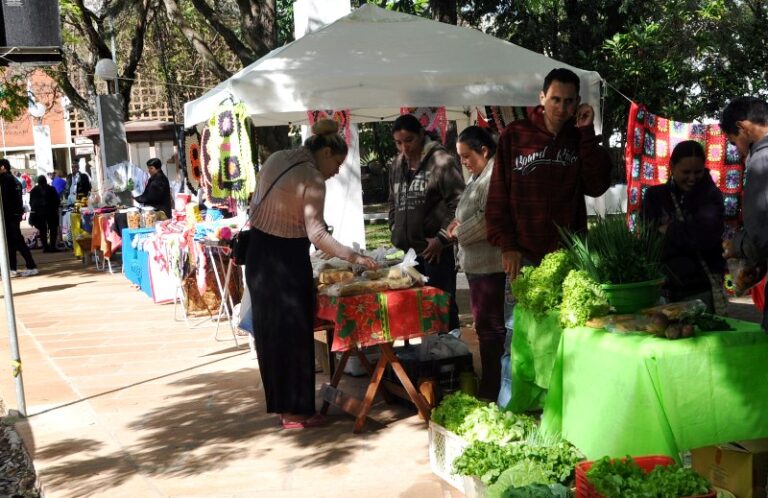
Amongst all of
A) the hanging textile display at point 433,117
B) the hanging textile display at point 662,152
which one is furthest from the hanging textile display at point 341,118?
the hanging textile display at point 662,152

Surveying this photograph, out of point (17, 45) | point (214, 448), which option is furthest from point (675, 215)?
point (17, 45)

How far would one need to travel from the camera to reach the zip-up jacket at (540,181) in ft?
13.4

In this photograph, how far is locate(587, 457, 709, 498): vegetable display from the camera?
283 centimetres

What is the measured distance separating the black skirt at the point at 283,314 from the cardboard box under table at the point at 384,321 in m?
0.16

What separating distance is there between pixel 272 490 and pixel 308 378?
96 cm

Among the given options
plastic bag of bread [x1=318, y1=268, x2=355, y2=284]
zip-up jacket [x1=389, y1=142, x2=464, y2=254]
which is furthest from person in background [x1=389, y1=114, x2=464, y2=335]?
plastic bag of bread [x1=318, y1=268, x2=355, y2=284]

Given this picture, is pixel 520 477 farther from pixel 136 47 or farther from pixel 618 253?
pixel 136 47

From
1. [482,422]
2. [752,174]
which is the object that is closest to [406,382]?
[482,422]

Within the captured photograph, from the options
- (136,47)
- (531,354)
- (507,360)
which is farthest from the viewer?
(136,47)

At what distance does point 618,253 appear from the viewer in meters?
3.48

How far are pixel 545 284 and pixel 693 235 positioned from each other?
109 centimetres

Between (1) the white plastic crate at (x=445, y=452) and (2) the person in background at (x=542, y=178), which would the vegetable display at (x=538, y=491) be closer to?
(1) the white plastic crate at (x=445, y=452)

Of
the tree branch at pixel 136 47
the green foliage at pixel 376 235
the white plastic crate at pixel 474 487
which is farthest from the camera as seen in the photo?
the tree branch at pixel 136 47

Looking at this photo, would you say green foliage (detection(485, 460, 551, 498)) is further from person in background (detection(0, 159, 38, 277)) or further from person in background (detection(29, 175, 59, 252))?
person in background (detection(29, 175, 59, 252))
